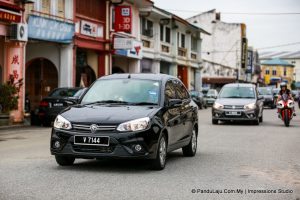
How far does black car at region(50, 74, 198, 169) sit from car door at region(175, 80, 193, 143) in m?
0.05

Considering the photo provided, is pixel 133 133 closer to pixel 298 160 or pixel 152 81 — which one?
pixel 152 81

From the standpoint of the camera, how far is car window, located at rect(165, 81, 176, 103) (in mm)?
10241

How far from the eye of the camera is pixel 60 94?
21562mm

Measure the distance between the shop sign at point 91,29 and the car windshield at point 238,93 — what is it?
321 inches

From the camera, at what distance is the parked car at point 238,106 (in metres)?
22.7

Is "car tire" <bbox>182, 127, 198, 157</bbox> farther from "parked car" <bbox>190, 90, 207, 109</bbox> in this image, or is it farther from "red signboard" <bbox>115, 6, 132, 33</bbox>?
→ "parked car" <bbox>190, 90, 207, 109</bbox>

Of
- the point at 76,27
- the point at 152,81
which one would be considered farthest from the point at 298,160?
the point at 76,27

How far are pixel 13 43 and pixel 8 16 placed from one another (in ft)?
5.10

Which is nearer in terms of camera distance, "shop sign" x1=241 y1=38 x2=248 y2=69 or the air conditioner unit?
the air conditioner unit

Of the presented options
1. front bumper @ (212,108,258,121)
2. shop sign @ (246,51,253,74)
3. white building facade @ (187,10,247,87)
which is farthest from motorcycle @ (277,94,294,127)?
shop sign @ (246,51,253,74)

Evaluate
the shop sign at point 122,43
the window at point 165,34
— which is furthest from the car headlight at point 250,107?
the window at point 165,34

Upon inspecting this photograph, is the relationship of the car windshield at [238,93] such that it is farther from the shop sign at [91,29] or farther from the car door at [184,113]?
the car door at [184,113]

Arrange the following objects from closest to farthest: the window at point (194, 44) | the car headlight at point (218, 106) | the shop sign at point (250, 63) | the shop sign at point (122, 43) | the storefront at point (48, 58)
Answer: the car headlight at point (218, 106), the storefront at point (48, 58), the shop sign at point (122, 43), the window at point (194, 44), the shop sign at point (250, 63)

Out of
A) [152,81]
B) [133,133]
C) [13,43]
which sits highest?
[13,43]
